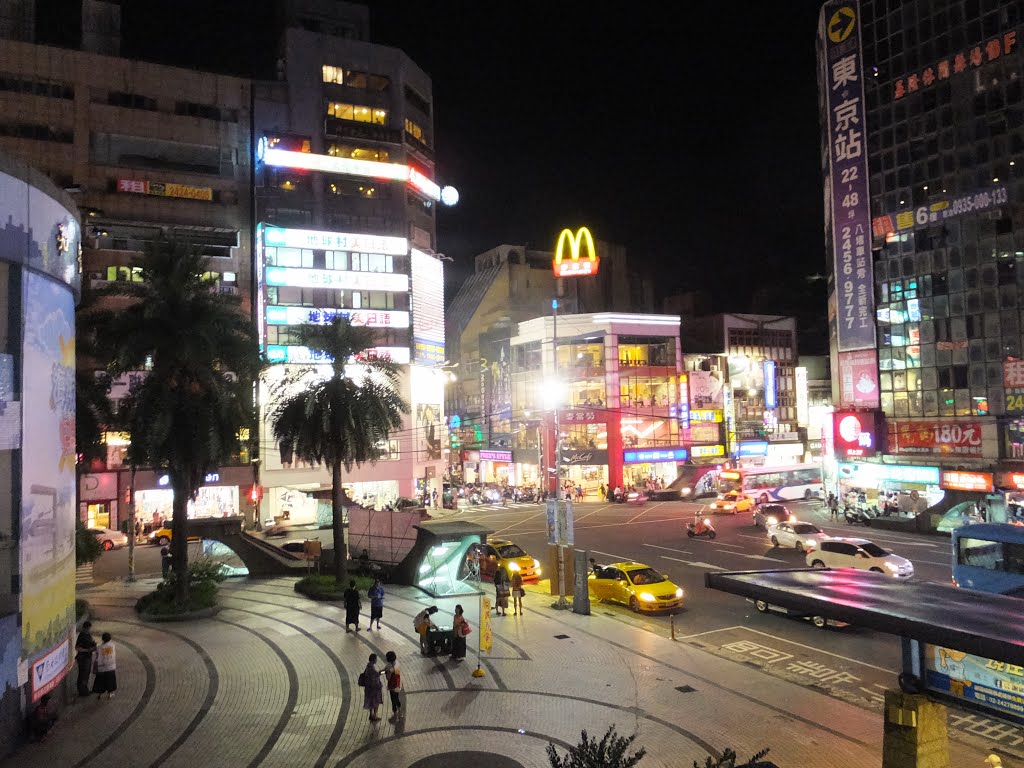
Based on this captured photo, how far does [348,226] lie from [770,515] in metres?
37.4

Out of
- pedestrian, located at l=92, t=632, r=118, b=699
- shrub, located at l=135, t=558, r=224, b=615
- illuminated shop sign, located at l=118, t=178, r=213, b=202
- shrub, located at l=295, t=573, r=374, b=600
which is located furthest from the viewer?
illuminated shop sign, located at l=118, t=178, r=213, b=202

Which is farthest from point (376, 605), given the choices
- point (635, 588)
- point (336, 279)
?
point (336, 279)

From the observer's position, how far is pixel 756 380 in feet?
239

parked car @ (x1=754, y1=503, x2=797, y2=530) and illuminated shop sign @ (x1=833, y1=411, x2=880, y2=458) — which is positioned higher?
illuminated shop sign @ (x1=833, y1=411, x2=880, y2=458)

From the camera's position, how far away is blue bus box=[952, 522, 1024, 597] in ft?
61.6

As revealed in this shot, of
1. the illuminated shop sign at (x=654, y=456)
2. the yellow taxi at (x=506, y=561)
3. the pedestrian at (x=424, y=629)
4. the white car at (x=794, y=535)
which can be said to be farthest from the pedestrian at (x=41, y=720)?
the illuminated shop sign at (x=654, y=456)

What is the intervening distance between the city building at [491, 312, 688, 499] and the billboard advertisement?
1134 millimetres

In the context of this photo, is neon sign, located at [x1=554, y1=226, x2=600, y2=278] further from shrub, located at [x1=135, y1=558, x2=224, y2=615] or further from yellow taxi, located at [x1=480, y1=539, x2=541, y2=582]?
shrub, located at [x1=135, y1=558, x2=224, y2=615]

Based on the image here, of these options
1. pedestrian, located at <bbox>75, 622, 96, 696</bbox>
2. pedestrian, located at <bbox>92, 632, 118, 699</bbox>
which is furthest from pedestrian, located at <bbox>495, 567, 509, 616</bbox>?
pedestrian, located at <bbox>75, 622, 96, 696</bbox>

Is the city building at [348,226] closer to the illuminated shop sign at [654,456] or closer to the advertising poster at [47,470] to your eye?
the illuminated shop sign at [654,456]

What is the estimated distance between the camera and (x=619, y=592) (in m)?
23.8

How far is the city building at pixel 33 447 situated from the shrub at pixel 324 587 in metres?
10.6

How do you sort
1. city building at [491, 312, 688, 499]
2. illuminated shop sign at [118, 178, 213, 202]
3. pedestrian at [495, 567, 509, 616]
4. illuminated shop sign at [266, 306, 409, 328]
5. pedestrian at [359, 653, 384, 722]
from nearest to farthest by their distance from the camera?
pedestrian at [359, 653, 384, 722] → pedestrian at [495, 567, 509, 616] → illuminated shop sign at [118, 178, 213, 202] → illuminated shop sign at [266, 306, 409, 328] → city building at [491, 312, 688, 499]

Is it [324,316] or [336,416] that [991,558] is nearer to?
[336,416]
